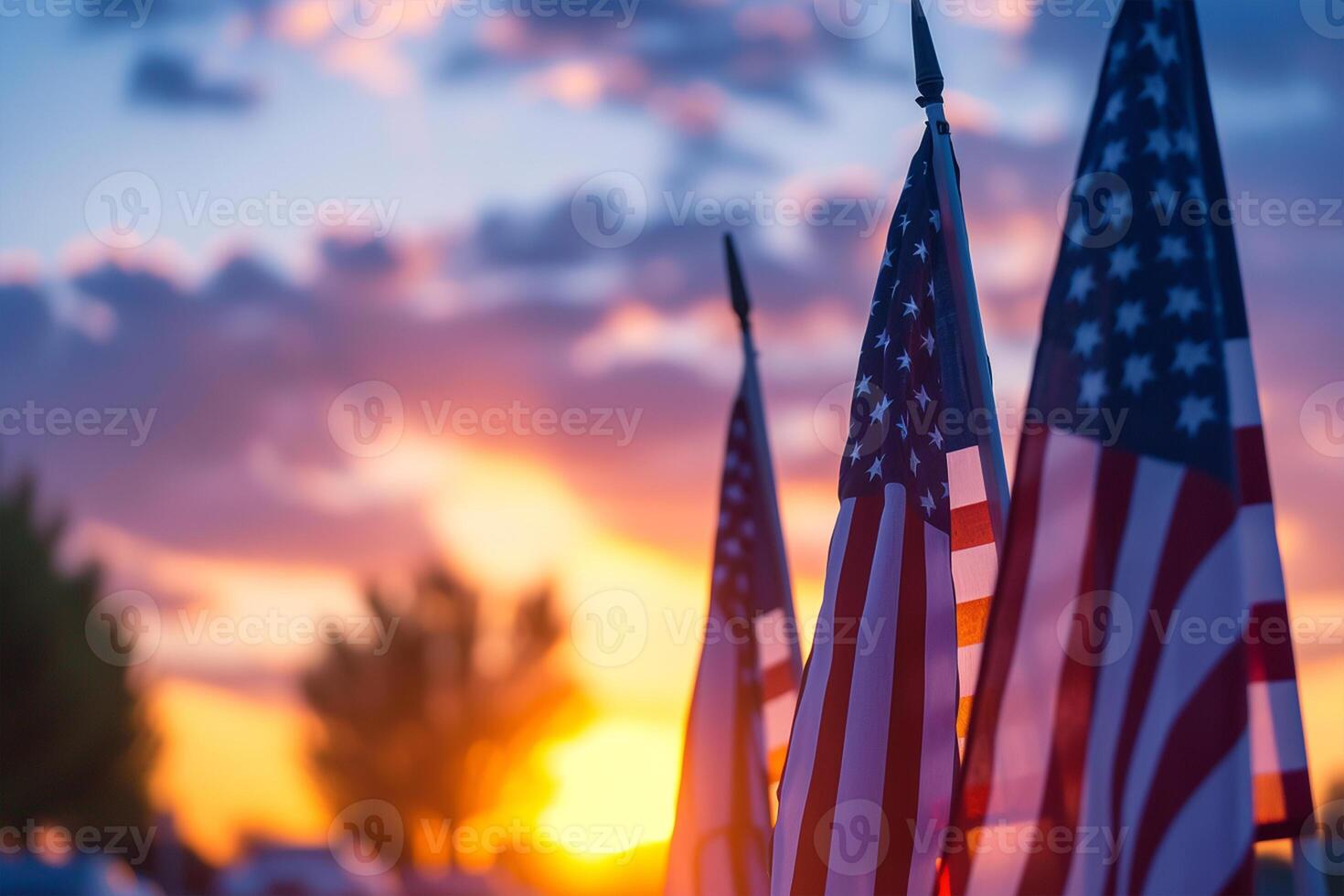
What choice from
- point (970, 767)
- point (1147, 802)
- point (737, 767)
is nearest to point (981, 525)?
point (970, 767)

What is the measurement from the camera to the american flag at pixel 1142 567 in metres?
5.61

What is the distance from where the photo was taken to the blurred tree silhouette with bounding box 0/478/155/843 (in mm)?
40750

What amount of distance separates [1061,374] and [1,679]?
40030 millimetres

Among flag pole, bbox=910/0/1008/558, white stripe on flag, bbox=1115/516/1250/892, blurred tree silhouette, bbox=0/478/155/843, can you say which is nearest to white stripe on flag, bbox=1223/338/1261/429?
white stripe on flag, bbox=1115/516/1250/892

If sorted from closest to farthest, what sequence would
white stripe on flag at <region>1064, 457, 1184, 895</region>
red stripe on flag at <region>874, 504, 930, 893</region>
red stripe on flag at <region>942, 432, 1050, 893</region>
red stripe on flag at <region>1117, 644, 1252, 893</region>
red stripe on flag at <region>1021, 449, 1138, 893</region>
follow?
red stripe on flag at <region>1117, 644, 1252, 893</region>
white stripe on flag at <region>1064, 457, 1184, 895</region>
red stripe on flag at <region>1021, 449, 1138, 893</region>
red stripe on flag at <region>942, 432, 1050, 893</region>
red stripe on flag at <region>874, 504, 930, 893</region>

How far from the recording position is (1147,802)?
18.5ft

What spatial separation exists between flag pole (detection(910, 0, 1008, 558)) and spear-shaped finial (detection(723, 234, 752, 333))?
401 centimetres

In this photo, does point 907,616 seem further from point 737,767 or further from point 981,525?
point 737,767

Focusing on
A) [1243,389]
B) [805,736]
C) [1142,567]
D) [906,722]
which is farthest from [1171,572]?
[805,736]

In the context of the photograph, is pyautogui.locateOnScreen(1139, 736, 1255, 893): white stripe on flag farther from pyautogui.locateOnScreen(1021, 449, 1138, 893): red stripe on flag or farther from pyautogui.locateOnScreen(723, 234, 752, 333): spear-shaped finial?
pyautogui.locateOnScreen(723, 234, 752, 333): spear-shaped finial

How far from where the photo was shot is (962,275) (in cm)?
834

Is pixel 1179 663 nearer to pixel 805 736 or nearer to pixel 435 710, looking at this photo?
pixel 805 736

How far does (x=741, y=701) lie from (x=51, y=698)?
117ft

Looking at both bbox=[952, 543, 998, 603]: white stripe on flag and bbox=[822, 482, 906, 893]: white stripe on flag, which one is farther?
bbox=[952, 543, 998, 603]: white stripe on flag
